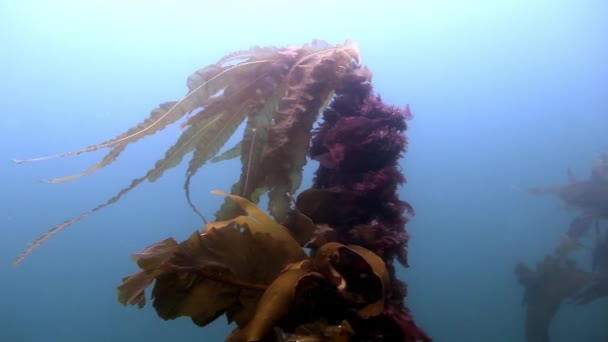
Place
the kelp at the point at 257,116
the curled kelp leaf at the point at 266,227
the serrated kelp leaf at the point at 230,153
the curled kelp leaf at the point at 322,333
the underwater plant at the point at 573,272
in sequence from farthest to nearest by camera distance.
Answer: the underwater plant at the point at 573,272 < the serrated kelp leaf at the point at 230,153 < the kelp at the point at 257,116 < the curled kelp leaf at the point at 266,227 < the curled kelp leaf at the point at 322,333

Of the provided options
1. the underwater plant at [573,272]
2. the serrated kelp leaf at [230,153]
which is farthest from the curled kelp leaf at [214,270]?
the underwater plant at [573,272]

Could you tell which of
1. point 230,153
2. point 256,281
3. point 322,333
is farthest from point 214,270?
point 230,153

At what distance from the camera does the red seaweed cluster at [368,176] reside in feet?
4.84

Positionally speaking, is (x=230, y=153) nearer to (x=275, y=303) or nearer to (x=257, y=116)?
(x=257, y=116)

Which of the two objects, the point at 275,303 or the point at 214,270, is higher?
the point at 214,270

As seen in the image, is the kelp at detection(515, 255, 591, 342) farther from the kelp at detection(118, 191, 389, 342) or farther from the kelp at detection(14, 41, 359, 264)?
the kelp at detection(118, 191, 389, 342)

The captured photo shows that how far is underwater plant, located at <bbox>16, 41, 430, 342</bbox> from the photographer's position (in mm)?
1322

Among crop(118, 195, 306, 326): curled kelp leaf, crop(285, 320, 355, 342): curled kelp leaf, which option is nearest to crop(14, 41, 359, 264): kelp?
crop(118, 195, 306, 326): curled kelp leaf

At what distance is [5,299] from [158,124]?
51.6 ft

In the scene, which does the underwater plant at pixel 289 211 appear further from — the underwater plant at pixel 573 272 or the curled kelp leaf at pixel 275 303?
the underwater plant at pixel 573 272

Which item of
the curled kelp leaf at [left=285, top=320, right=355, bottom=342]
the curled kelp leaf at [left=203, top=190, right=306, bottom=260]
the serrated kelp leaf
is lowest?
the curled kelp leaf at [left=285, top=320, right=355, bottom=342]

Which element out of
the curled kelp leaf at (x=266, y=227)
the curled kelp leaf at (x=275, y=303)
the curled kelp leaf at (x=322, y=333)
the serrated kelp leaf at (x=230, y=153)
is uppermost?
the serrated kelp leaf at (x=230, y=153)

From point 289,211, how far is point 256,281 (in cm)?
34

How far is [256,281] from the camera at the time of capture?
1399 mm
